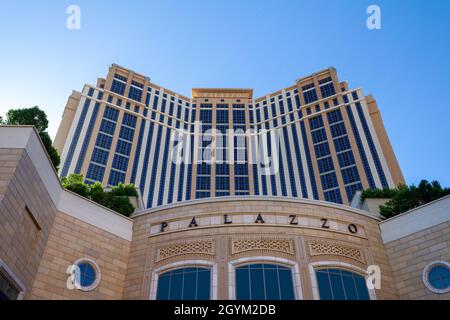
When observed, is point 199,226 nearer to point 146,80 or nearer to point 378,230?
point 378,230

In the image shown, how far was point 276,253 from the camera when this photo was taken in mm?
19172

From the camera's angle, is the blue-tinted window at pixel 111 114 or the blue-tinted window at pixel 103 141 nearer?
the blue-tinted window at pixel 103 141

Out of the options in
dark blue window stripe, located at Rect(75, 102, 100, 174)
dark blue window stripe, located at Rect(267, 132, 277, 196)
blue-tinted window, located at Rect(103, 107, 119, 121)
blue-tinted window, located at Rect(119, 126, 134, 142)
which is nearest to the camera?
dark blue window stripe, located at Rect(75, 102, 100, 174)

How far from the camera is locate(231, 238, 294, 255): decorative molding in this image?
19250 millimetres

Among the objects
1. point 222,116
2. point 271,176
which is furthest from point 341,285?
point 222,116

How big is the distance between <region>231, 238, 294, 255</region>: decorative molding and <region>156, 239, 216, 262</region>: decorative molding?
1012mm

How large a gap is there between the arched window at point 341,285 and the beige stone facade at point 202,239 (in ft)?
0.87

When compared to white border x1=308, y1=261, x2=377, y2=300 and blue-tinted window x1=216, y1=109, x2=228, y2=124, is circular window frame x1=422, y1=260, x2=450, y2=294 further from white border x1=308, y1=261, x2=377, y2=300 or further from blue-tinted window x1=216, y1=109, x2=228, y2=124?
blue-tinted window x1=216, y1=109, x2=228, y2=124

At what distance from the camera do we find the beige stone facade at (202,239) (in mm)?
17484

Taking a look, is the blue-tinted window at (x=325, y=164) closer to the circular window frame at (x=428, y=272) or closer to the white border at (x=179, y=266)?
the circular window frame at (x=428, y=272)

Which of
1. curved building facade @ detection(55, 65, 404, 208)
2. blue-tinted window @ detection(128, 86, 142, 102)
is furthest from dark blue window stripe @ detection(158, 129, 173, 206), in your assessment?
blue-tinted window @ detection(128, 86, 142, 102)

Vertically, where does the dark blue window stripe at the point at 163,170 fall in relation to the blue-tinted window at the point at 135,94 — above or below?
below

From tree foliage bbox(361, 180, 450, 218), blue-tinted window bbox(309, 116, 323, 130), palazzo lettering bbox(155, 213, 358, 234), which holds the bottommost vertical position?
palazzo lettering bbox(155, 213, 358, 234)

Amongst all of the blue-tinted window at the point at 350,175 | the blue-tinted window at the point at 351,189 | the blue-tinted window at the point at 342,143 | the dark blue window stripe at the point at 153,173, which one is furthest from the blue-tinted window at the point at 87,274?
the blue-tinted window at the point at 342,143
